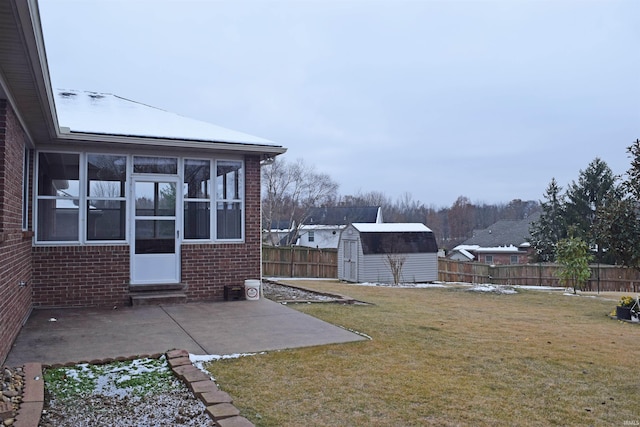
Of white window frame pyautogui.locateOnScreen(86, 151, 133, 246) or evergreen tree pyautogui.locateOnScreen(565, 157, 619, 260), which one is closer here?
white window frame pyautogui.locateOnScreen(86, 151, 133, 246)

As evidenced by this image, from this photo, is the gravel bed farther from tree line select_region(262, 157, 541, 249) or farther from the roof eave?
tree line select_region(262, 157, 541, 249)

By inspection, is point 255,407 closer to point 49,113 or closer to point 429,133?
point 49,113

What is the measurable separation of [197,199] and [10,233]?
163 inches

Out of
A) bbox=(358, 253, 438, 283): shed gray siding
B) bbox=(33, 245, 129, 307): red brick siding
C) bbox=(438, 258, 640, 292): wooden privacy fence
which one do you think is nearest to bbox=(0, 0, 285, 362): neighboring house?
bbox=(33, 245, 129, 307): red brick siding

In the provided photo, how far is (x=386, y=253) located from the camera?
752 inches

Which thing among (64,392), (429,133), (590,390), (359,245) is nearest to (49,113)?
(64,392)

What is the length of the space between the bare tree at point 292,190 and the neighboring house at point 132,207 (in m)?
31.6

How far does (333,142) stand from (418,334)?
45596mm

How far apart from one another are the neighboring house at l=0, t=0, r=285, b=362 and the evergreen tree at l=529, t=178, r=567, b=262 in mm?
27858

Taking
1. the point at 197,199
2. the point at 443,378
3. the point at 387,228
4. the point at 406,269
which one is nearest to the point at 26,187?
the point at 197,199

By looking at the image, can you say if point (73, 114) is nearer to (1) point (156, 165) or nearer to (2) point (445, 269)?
(1) point (156, 165)

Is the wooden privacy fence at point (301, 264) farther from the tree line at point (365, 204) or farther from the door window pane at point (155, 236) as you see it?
the tree line at point (365, 204)

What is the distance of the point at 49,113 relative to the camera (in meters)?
6.02

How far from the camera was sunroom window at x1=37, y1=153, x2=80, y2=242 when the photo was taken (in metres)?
8.27
